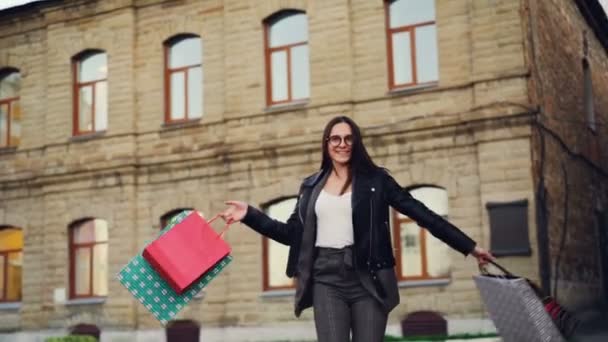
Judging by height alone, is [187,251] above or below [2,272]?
above

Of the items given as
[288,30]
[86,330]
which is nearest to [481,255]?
[288,30]

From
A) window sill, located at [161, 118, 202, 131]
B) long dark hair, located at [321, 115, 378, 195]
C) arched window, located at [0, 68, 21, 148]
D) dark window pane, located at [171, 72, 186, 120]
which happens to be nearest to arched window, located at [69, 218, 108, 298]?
window sill, located at [161, 118, 202, 131]

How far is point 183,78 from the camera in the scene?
768 inches

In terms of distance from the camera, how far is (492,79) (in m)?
15.9

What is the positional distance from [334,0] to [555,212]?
19.6 ft

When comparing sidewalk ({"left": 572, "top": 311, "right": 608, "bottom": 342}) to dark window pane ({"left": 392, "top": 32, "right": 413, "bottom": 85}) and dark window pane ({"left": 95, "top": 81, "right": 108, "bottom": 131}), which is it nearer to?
dark window pane ({"left": 392, "top": 32, "right": 413, "bottom": 85})

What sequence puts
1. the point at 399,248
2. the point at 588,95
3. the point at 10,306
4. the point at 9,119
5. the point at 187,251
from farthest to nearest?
the point at 588,95 → the point at 9,119 → the point at 10,306 → the point at 399,248 → the point at 187,251

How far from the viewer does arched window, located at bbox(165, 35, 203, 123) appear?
19.3 m

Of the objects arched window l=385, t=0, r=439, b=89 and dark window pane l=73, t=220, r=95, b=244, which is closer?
arched window l=385, t=0, r=439, b=89

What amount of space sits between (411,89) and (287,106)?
8.71ft

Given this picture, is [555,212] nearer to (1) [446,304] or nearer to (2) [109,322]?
(1) [446,304]

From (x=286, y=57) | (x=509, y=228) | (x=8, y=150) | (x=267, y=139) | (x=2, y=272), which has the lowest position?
A: (x=2, y=272)

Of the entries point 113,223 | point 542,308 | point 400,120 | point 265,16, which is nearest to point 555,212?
point 400,120

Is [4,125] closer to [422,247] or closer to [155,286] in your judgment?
[422,247]
